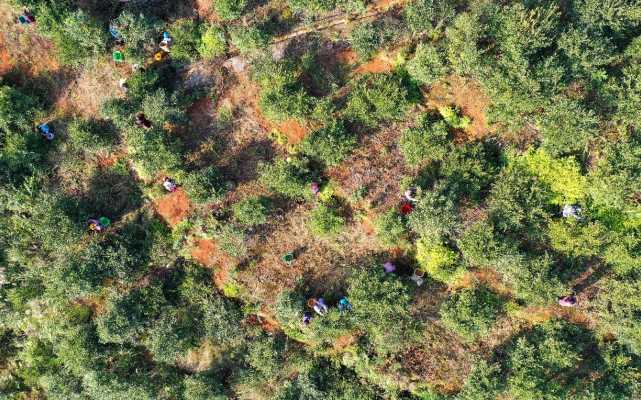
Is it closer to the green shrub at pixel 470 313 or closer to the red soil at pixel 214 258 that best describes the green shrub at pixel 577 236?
the green shrub at pixel 470 313

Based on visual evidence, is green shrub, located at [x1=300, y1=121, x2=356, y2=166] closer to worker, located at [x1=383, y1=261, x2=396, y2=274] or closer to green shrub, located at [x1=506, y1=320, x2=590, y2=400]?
worker, located at [x1=383, y1=261, x2=396, y2=274]

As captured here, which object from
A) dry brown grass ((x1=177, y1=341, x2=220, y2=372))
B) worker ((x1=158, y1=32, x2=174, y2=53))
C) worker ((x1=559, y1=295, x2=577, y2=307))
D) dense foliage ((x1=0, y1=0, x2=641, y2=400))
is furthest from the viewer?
dry brown grass ((x1=177, y1=341, x2=220, y2=372))

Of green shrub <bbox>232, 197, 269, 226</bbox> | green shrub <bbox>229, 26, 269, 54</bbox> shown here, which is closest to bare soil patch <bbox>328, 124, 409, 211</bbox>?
green shrub <bbox>232, 197, 269, 226</bbox>

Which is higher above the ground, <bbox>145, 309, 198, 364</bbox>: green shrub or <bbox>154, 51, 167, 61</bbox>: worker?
<bbox>154, 51, 167, 61</bbox>: worker

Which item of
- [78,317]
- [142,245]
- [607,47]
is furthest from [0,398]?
[607,47]

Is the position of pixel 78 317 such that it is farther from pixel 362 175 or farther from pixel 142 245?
pixel 362 175


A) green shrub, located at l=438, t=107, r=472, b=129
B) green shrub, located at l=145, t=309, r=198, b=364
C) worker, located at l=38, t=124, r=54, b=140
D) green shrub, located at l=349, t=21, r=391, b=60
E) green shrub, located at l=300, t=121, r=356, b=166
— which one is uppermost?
worker, located at l=38, t=124, r=54, b=140

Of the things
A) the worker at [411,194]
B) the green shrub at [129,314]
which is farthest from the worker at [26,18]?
the worker at [411,194]

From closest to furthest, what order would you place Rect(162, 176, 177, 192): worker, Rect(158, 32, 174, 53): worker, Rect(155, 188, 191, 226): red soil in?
1. Rect(158, 32, 174, 53): worker
2. Rect(162, 176, 177, 192): worker
3. Rect(155, 188, 191, 226): red soil
